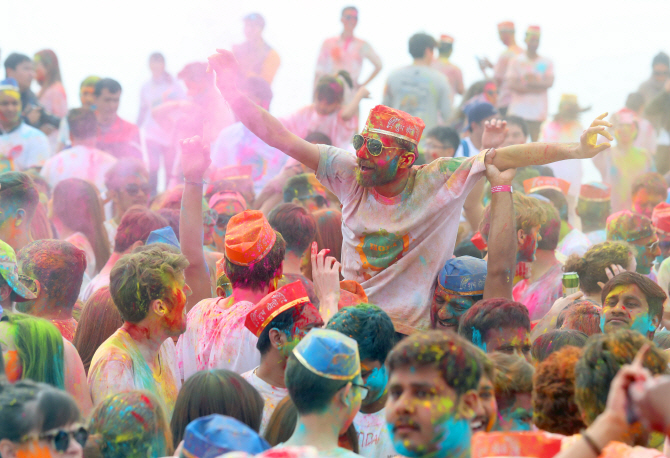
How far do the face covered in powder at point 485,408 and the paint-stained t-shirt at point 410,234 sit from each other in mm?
1678

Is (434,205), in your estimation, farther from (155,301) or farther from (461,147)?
(461,147)

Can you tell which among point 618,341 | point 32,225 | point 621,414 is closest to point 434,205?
point 618,341

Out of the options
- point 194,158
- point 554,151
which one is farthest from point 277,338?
point 554,151

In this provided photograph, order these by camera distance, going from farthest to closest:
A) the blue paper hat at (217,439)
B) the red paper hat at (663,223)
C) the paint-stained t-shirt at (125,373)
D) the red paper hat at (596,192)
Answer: the red paper hat at (596,192), the red paper hat at (663,223), the paint-stained t-shirt at (125,373), the blue paper hat at (217,439)

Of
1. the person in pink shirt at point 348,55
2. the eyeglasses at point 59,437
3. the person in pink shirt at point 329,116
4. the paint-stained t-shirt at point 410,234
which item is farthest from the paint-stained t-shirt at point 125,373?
the person in pink shirt at point 348,55

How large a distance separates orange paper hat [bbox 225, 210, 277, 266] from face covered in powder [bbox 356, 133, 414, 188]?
70cm

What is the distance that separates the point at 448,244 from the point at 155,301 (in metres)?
1.72

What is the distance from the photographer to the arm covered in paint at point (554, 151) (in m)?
3.90

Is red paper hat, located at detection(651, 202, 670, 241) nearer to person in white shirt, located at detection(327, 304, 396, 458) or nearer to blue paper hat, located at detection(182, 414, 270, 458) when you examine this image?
person in white shirt, located at detection(327, 304, 396, 458)

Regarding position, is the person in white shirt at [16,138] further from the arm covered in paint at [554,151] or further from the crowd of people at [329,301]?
the arm covered in paint at [554,151]

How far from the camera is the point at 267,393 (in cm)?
318

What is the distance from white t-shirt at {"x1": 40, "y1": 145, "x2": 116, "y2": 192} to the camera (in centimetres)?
775

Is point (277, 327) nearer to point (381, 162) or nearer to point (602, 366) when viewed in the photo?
point (381, 162)

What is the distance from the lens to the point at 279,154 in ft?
27.2
